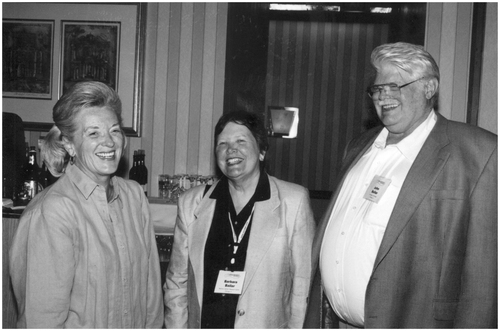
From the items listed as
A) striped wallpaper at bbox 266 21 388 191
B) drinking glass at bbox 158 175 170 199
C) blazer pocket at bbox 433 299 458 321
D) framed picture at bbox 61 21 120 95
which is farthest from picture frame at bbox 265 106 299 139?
blazer pocket at bbox 433 299 458 321

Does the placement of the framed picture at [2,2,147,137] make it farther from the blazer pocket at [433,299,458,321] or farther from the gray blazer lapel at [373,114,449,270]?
the blazer pocket at [433,299,458,321]

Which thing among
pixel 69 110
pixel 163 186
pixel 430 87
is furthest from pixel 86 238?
pixel 163 186

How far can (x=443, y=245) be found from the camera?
1869 millimetres

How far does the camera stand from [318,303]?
2211mm

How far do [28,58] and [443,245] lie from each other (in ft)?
11.7

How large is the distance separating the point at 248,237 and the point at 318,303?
0.43m

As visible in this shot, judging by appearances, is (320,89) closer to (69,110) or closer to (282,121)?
(282,121)

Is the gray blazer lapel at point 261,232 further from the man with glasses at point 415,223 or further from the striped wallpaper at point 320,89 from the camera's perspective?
the striped wallpaper at point 320,89

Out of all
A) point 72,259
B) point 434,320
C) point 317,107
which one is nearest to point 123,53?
point 317,107

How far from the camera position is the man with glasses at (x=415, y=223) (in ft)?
6.05

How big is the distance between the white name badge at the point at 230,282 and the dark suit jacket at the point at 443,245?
518 mm

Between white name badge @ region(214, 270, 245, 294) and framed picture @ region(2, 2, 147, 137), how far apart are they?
2.35 meters

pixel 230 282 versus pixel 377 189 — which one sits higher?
pixel 377 189

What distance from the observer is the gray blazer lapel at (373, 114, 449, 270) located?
188cm
